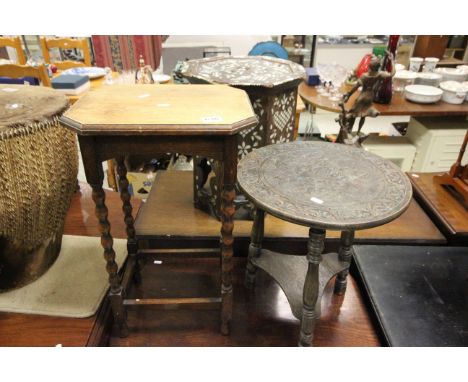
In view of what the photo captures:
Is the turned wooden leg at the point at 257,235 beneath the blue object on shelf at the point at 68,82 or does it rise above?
beneath

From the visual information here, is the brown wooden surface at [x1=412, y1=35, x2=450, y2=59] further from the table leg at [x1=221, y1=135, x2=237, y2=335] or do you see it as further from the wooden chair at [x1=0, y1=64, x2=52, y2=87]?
the table leg at [x1=221, y1=135, x2=237, y2=335]

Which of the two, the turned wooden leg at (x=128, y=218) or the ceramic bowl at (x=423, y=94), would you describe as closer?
the turned wooden leg at (x=128, y=218)

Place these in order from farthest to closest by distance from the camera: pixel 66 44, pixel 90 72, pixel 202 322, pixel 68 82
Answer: pixel 66 44 → pixel 90 72 → pixel 68 82 → pixel 202 322

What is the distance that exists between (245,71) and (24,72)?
153cm

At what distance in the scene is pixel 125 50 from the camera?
314 cm

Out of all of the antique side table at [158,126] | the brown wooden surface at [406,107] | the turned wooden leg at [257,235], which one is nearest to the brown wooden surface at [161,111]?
the antique side table at [158,126]

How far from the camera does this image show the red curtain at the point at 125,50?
Result: 3068 mm

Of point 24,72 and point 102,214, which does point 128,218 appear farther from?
point 24,72

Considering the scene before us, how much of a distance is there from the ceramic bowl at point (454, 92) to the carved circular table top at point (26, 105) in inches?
91.5

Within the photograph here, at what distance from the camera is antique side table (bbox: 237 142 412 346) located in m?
0.88

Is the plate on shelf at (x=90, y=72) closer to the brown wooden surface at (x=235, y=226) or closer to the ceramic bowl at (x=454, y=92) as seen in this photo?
the brown wooden surface at (x=235, y=226)

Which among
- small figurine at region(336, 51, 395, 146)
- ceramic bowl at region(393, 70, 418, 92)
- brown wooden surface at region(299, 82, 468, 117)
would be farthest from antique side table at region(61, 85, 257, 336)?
ceramic bowl at region(393, 70, 418, 92)

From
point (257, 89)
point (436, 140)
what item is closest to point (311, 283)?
point (257, 89)

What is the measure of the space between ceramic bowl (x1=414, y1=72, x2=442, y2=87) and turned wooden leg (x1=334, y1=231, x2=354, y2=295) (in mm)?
1832
